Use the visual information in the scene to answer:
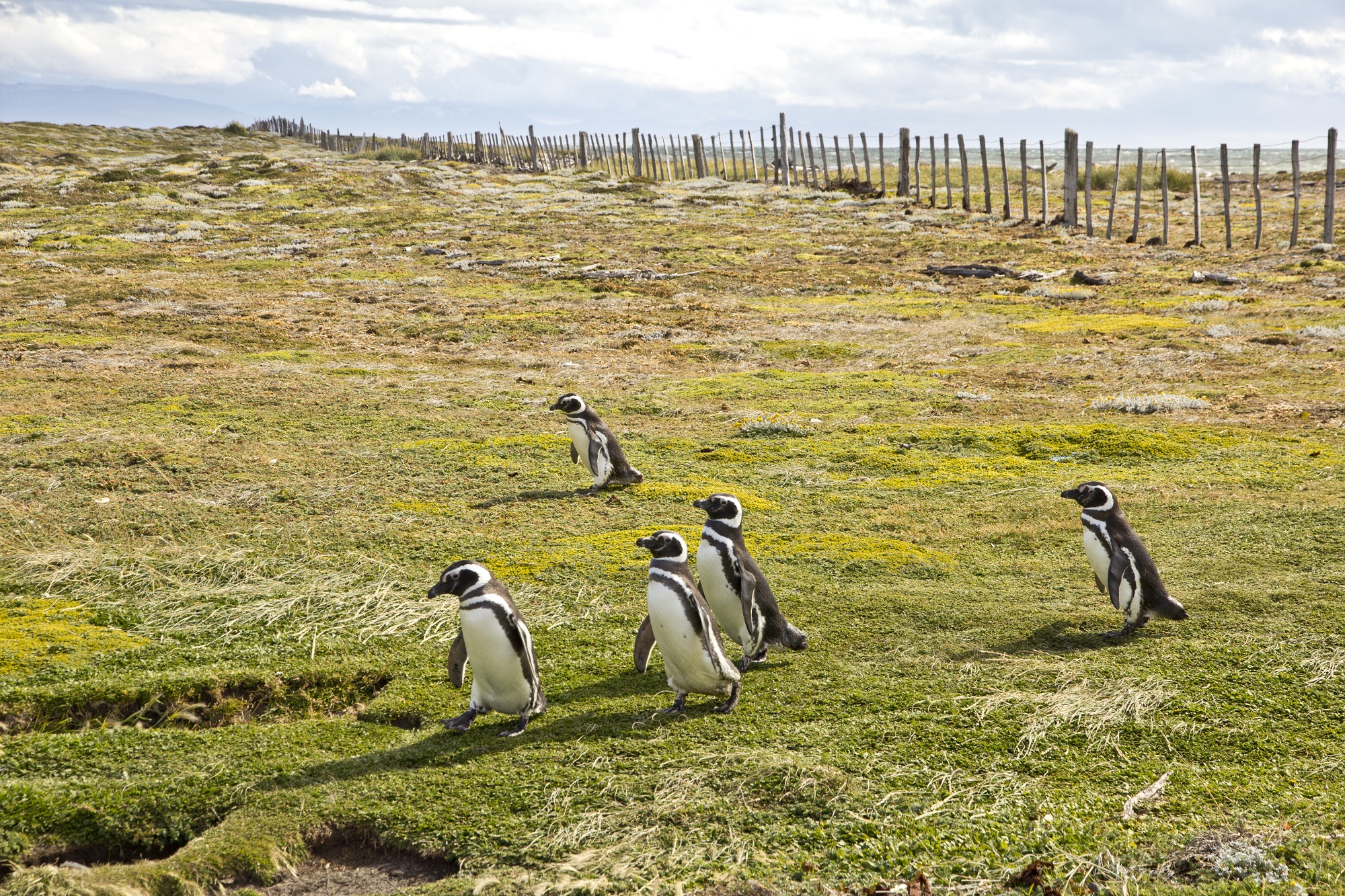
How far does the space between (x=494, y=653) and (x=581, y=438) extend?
6.00m

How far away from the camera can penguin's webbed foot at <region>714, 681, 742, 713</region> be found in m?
6.13

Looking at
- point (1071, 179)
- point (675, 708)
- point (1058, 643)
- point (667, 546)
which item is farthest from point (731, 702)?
point (1071, 179)

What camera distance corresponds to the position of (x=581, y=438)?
11789mm

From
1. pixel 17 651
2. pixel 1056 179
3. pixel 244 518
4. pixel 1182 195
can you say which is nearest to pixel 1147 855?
pixel 17 651

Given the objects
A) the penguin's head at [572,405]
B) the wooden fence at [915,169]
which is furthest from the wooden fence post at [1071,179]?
the penguin's head at [572,405]

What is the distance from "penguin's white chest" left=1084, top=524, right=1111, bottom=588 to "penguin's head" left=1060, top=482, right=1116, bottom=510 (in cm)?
29

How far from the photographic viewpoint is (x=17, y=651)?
6.87m

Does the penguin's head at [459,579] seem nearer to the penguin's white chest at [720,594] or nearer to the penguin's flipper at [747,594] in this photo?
the penguin's white chest at [720,594]

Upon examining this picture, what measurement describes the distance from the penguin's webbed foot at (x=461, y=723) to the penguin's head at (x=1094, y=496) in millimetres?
5147

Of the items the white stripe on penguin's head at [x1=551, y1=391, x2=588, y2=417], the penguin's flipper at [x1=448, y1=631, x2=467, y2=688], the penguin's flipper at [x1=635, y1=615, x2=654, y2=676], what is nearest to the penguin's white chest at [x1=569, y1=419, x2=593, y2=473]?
the white stripe on penguin's head at [x1=551, y1=391, x2=588, y2=417]

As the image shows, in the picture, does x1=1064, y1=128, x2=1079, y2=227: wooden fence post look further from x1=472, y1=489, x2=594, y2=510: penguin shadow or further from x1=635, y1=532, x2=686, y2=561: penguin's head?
x1=635, y1=532, x2=686, y2=561: penguin's head

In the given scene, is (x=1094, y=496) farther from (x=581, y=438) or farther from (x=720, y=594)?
(x=581, y=438)

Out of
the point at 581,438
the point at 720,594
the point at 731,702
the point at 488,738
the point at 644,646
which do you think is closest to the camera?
the point at 488,738

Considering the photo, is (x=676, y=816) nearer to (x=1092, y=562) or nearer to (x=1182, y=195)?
(x=1092, y=562)
